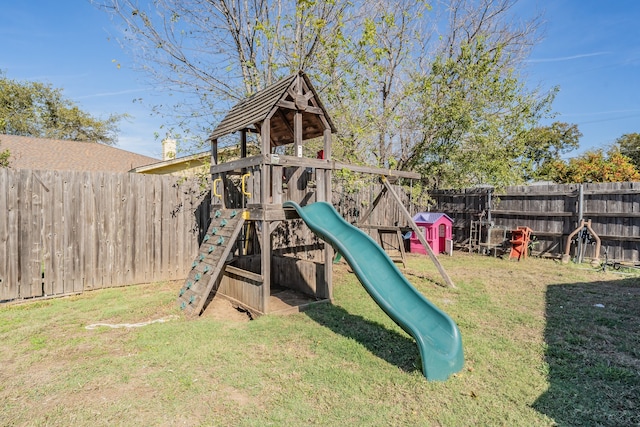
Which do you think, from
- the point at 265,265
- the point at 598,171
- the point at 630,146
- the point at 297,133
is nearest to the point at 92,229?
the point at 265,265

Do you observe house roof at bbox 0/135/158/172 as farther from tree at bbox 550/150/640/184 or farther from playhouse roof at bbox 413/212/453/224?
tree at bbox 550/150/640/184

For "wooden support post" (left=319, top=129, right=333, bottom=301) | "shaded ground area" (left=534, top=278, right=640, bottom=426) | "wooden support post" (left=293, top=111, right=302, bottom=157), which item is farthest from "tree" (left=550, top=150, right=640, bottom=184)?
"wooden support post" (left=293, top=111, right=302, bottom=157)

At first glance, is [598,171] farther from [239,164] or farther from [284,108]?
[239,164]

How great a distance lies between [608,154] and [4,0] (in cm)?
3771

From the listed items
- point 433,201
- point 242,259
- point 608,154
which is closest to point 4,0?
point 242,259

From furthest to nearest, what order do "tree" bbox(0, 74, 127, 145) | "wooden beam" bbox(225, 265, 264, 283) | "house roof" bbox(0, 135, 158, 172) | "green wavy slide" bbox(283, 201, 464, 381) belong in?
"tree" bbox(0, 74, 127, 145), "house roof" bbox(0, 135, 158, 172), "wooden beam" bbox(225, 265, 264, 283), "green wavy slide" bbox(283, 201, 464, 381)

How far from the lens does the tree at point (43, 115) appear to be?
24.7 m

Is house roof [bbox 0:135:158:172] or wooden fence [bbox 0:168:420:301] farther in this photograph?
house roof [bbox 0:135:158:172]

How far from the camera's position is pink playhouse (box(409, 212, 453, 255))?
10.9m

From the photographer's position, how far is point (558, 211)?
984 cm

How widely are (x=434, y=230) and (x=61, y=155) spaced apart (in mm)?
16327

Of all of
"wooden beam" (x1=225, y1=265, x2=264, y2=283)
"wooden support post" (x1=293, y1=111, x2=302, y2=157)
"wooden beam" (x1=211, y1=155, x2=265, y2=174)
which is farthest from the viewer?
"wooden support post" (x1=293, y1=111, x2=302, y2=157)

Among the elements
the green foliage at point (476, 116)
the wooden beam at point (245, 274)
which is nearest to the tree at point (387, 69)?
the green foliage at point (476, 116)

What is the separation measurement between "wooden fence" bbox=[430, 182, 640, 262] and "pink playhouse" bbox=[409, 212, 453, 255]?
106 cm
